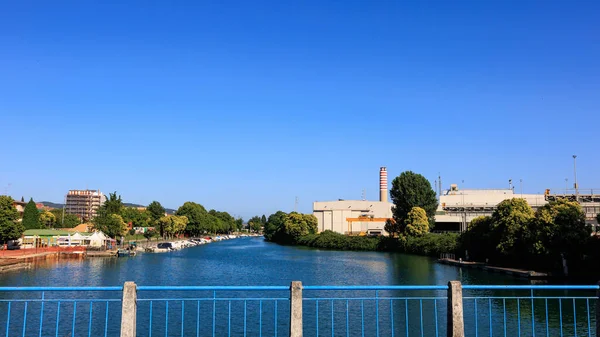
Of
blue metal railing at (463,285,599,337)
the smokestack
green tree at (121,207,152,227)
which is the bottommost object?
blue metal railing at (463,285,599,337)

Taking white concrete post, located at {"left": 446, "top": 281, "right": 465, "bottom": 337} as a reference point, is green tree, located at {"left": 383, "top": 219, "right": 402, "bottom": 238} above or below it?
above

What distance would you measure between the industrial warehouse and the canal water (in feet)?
77.6

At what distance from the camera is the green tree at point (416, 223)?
57094mm

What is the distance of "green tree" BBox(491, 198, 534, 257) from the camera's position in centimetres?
3484

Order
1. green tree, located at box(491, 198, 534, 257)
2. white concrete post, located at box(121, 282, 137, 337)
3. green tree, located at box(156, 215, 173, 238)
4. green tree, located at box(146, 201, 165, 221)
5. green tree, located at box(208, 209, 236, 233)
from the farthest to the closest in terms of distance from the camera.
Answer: green tree, located at box(208, 209, 236, 233), green tree, located at box(146, 201, 165, 221), green tree, located at box(156, 215, 173, 238), green tree, located at box(491, 198, 534, 257), white concrete post, located at box(121, 282, 137, 337)

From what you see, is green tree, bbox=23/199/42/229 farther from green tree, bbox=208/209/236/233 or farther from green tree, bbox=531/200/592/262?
green tree, bbox=531/200/592/262

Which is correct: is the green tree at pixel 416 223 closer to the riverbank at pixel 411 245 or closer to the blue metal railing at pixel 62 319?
the riverbank at pixel 411 245

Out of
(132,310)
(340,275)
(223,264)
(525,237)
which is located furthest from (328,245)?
(132,310)

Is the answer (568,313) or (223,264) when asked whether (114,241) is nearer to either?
(223,264)

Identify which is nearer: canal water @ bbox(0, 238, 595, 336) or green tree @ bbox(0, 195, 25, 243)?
canal water @ bbox(0, 238, 595, 336)

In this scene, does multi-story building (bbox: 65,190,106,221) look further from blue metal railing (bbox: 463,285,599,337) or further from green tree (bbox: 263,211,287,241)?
blue metal railing (bbox: 463,285,599,337)

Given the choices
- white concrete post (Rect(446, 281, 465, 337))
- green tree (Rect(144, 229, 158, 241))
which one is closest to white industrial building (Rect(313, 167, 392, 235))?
green tree (Rect(144, 229, 158, 241))

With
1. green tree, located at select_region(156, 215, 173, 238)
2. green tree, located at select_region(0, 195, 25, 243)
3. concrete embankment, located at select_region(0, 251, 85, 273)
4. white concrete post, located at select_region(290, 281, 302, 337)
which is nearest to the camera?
white concrete post, located at select_region(290, 281, 302, 337)

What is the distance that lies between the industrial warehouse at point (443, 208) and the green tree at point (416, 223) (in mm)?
6915
